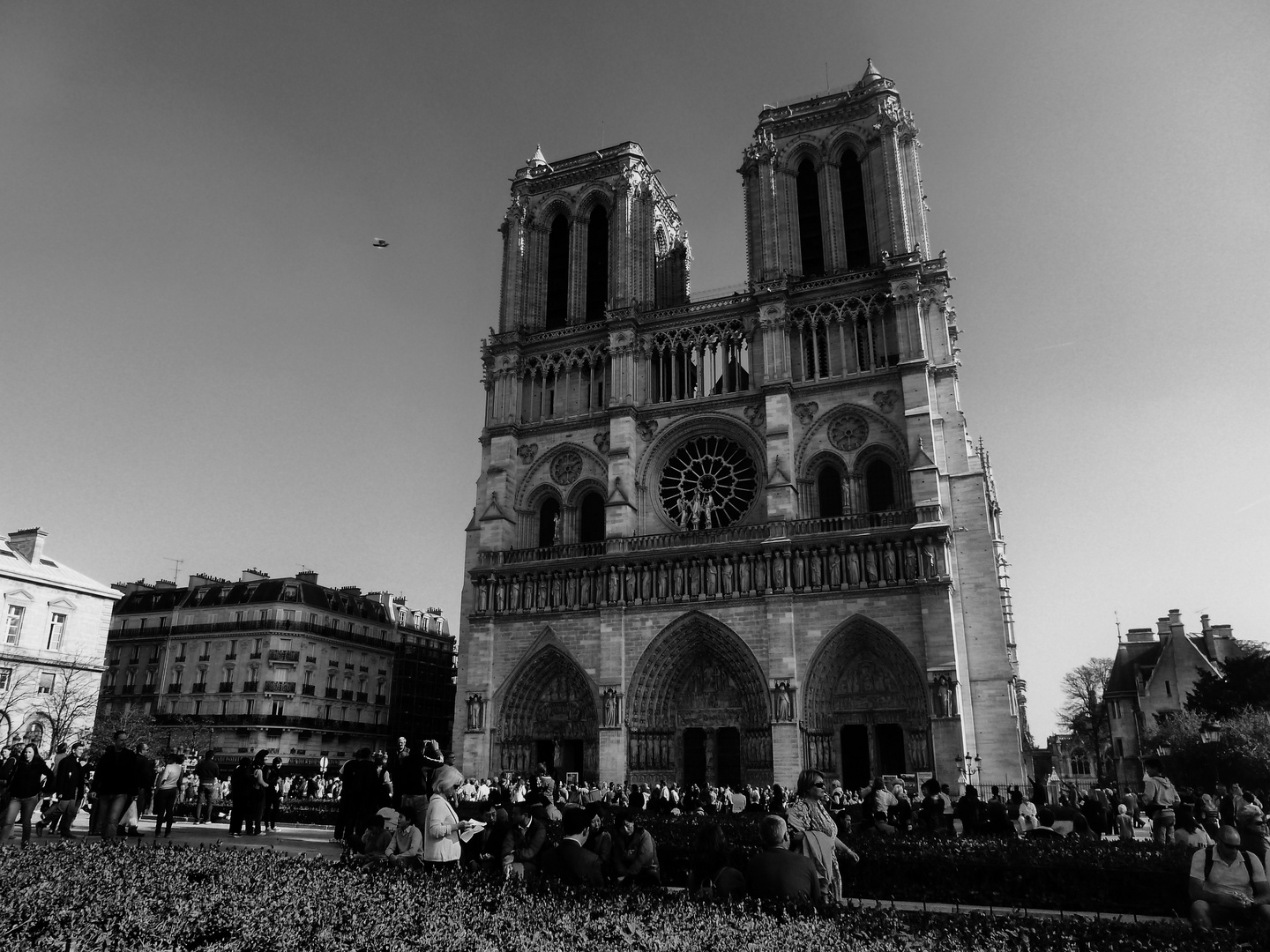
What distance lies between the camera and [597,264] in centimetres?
3788

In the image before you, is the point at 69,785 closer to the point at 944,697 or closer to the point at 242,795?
the point at 242,795

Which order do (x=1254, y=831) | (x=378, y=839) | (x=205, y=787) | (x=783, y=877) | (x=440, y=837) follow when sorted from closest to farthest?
(x=783, y=877) < (x=1254, y=831) < (x=440, y=837) < (x=378, y=839) < (x=205, y=787)

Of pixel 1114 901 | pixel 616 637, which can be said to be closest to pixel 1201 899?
pixel 1114 901

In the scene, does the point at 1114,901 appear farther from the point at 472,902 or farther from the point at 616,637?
the point at 616,637

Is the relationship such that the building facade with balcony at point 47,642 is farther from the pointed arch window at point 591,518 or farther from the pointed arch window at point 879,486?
the pointed arch window at point 879,486

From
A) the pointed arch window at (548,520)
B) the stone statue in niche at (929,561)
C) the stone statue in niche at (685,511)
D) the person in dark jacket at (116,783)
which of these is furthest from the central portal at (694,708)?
the person in dark jacket at (116,783)

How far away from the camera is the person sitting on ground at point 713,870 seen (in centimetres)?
694

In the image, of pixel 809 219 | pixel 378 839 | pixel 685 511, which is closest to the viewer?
pixel 378 839

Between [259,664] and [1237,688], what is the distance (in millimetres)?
38985

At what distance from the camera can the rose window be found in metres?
32.2

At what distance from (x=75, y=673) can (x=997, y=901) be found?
33785 mm

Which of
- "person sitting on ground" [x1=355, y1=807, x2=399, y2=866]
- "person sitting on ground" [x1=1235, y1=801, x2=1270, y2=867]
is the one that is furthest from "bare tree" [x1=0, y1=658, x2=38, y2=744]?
"person sitting on ground" [x1=1235, y1=801, x2=1270, y2=867]

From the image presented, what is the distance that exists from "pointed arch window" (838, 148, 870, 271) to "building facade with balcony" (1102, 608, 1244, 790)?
1039 inches

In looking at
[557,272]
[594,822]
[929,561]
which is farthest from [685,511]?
[594,822]
